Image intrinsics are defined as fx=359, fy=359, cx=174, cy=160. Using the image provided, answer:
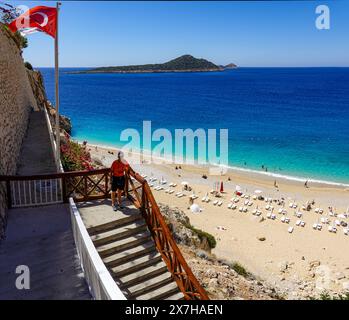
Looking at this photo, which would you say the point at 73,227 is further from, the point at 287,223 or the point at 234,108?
the point at 234,108

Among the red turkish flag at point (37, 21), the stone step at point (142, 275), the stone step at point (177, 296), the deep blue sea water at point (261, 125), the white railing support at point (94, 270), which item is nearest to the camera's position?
the white railing support at point (94, 270)

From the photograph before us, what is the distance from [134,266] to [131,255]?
1.05 ft

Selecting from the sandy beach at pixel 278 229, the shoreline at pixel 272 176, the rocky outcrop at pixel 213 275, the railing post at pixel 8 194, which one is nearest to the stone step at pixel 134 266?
the rocky outcrop at pixel 213 275

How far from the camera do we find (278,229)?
24969mm

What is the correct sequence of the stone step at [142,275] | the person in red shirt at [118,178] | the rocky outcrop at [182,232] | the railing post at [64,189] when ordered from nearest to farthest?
the stone step at [142,275] → the person in red shirt at [118,178] → the railing post at [64,189] → the rocky outcrop at [182,232]

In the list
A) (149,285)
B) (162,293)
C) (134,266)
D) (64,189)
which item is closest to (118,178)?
(64,189)

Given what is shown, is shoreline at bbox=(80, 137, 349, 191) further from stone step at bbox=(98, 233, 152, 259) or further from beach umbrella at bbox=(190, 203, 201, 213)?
stone step at bbox=(98, 233, 152, 259)

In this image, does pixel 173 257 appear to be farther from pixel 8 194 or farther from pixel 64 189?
pixel 8 194

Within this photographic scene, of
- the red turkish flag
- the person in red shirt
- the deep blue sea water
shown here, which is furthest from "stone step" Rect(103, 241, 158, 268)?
the deep blue sea water

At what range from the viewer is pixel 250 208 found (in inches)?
1136

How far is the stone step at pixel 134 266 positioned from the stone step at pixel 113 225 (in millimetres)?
1100

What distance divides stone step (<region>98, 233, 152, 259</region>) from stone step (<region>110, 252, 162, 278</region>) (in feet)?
1.35

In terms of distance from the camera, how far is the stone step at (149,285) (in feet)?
27.4

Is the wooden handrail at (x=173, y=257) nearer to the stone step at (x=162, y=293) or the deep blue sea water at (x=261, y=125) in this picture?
the stone step at (x=162, y=293)
